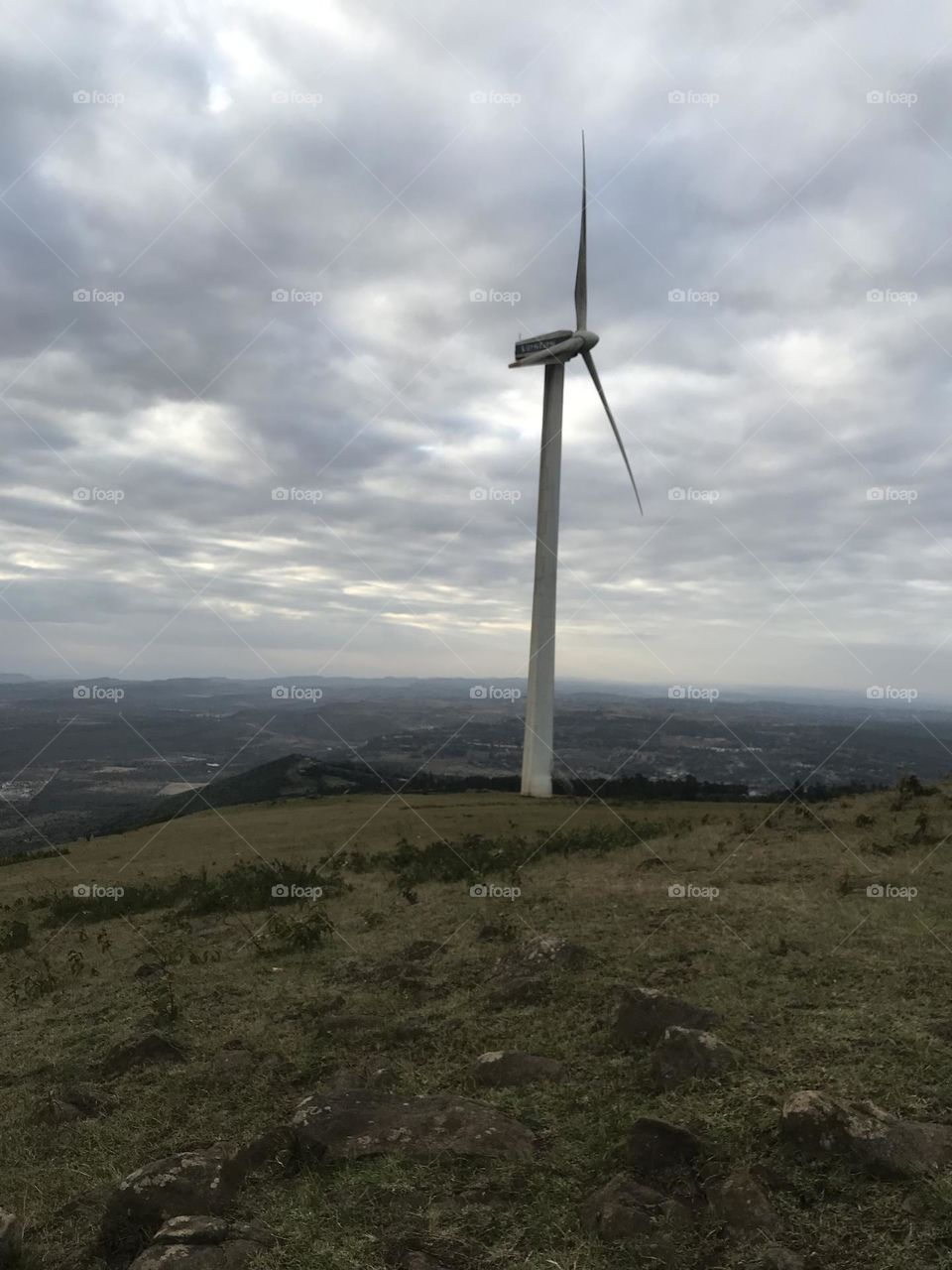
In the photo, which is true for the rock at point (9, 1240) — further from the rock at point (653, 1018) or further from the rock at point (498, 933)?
the rock at point (498, 933)

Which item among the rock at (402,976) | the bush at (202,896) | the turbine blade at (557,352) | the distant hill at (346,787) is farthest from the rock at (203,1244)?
the turbine blade at (557,352)

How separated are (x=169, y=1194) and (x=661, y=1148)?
147 inches

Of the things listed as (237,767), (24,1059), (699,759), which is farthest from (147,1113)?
(237,767)

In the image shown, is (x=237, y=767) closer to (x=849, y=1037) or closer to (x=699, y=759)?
(x=699, y=759)

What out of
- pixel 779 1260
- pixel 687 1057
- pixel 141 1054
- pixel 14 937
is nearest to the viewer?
pixel 779 1260

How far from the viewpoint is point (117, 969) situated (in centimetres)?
1518

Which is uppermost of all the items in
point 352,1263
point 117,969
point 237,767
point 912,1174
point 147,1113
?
point 912,1174

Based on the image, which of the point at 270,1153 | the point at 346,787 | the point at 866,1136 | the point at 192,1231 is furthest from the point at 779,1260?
the point at 346,787

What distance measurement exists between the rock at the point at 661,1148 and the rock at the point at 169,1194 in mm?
3102

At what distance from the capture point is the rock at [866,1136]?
6.09 metres

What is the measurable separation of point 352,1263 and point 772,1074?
4182 mm

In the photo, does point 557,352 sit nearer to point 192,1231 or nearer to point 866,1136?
point 866,1136

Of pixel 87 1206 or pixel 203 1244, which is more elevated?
pixel 203 1244

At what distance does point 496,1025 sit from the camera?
33.1ft
